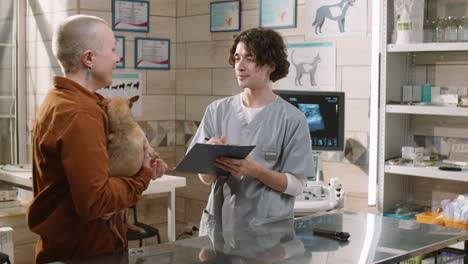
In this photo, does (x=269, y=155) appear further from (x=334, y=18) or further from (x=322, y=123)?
(x=334, y=18)

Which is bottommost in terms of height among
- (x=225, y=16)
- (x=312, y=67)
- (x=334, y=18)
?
(x=312, y=67)

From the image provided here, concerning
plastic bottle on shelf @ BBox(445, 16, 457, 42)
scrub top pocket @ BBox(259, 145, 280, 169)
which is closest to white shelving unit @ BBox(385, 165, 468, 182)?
plastic bottle on shelf @ BBox(445, 16, 457, 42)

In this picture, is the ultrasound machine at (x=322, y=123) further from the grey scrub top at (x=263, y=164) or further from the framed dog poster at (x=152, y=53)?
the framed dog poster at (x=152, y=53)

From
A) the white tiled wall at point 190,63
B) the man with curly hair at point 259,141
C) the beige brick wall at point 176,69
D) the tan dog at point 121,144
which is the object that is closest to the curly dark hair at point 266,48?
the man with curly hair at point 259,141

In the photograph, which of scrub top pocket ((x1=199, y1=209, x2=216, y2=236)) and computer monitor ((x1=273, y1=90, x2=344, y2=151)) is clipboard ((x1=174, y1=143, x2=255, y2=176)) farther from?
computer monitor ((x1=273, y1=90, x2=344, y2=151))

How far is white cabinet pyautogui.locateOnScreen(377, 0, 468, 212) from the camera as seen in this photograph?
133 inches

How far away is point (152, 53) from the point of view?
5078 mm

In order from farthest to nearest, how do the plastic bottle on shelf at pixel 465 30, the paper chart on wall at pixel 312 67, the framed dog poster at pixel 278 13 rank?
1. the framed dog poster at pixel 278 13
2. the paper chart on wall at pixel 312 67
3. the plastic bottle on shelf at pixel 465 30

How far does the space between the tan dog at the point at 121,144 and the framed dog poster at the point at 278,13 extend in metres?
2.79

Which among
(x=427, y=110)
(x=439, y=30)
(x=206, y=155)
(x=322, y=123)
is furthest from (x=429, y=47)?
(x=206, y=155)

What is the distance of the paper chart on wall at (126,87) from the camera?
15.8 ft

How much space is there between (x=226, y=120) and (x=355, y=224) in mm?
617

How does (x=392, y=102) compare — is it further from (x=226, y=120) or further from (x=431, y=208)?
(x=226, y=120)

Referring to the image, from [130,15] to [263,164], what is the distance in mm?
2963
